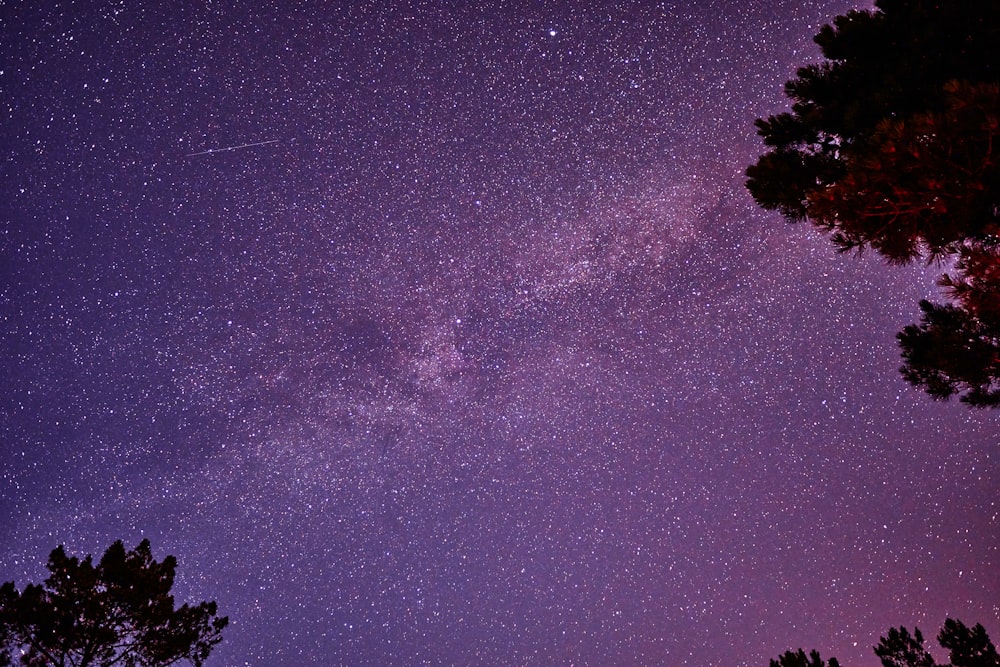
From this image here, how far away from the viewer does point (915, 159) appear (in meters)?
3.55

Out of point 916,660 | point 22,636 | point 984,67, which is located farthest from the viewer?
point 22,636

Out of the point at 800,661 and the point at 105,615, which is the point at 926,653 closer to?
the point at 800,661

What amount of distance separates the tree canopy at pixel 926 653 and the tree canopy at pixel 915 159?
207 inches

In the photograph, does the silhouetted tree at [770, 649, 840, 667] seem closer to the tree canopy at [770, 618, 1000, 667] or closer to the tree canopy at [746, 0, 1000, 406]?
the tree canopy at [770, 618, 1000, 667]

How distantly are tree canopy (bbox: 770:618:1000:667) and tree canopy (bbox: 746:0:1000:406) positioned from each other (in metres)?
5.25

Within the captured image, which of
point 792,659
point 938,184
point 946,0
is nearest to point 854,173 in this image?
point 938,184

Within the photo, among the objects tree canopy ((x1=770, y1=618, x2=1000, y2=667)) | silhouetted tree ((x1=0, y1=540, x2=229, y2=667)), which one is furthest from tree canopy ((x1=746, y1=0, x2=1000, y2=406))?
silhouetted tree ((x1=0, y1=540, x2=229, y2=667))

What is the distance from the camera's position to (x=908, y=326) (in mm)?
Result: 4910

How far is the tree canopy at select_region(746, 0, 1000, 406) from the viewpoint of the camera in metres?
3.49

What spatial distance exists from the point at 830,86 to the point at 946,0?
1.05m

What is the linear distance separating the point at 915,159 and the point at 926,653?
797 cm

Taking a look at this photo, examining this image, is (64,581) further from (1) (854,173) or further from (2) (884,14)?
(2) (884,14)

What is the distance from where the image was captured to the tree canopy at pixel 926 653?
7.49 metres

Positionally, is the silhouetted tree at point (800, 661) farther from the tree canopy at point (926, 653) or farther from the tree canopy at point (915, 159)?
the tree canopy at point (915, 159)
